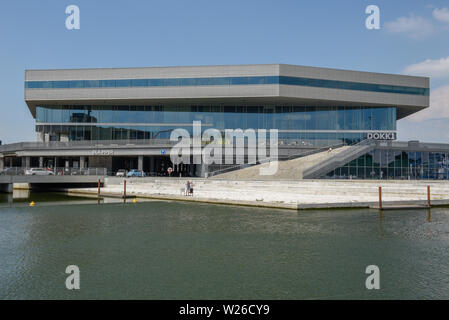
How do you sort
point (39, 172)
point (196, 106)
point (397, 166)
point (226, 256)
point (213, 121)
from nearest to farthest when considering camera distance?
point (226, 256) → point (397, 166) → point (39, 172) → point (213, 121) → point (196, 106)

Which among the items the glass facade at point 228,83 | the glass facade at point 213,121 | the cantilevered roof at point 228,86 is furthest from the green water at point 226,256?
the glass facade at point 213,121

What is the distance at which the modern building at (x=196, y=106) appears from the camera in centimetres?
5566

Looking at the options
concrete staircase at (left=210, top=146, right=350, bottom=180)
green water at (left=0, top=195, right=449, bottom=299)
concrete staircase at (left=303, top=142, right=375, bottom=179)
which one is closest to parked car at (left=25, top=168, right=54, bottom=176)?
concrete staircase at (left=210, top=146, right=350, bottom=180)

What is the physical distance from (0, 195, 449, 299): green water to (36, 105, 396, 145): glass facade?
40.4m

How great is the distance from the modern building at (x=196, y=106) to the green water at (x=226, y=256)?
37.1m

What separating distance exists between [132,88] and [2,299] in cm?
5306

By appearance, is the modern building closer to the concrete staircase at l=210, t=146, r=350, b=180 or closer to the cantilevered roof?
the cantilevered roof

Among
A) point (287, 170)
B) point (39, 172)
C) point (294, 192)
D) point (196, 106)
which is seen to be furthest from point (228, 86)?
point (39, 172)

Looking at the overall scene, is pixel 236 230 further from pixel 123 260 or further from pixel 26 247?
pixel 26 247

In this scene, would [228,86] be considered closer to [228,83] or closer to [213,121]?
[228,83]

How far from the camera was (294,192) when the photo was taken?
33.0 m

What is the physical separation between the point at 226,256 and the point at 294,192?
22.8 meters

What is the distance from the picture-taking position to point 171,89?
56.9 m
